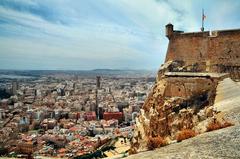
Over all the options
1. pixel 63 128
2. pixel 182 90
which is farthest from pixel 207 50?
pixel 63 128

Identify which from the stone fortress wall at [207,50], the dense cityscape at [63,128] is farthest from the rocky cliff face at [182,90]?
the dense cityscape at [63,128]

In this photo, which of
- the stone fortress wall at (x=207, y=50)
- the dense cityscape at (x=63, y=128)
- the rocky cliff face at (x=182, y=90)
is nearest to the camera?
the rocky cliff face at (x=182, y=90)

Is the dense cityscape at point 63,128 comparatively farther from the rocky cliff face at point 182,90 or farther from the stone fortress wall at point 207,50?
the stone fortress wall at point 207,50

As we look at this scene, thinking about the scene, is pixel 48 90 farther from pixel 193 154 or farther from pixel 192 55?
pixel 193 154

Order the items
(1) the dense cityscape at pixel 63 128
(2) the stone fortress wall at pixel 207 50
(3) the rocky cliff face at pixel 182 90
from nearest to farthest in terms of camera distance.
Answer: (3) the rocky cliff face at pixel 182 90 < (2) the stone fortress wall at pixel 207 50 < (1) the dense cityscape at pixel 63 128

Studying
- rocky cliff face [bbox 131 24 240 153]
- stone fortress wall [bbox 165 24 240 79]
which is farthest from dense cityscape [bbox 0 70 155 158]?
stone fortress wall [bbox 165 24 240 79]

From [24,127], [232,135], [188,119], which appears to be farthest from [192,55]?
[24,127]

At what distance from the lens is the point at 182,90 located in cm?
1288

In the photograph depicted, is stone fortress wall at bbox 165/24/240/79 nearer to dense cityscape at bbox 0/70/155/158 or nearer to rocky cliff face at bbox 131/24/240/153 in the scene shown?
rocky cliff face at bbox 131/24/240/153

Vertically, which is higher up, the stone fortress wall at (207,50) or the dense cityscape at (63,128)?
the stone fortress wall at (207,50)

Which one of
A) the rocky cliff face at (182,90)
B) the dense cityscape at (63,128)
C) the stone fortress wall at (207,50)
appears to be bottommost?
the dense cityscape at (63,128)

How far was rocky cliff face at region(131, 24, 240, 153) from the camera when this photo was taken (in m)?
11.0

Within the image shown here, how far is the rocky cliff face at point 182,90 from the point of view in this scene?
1101cm

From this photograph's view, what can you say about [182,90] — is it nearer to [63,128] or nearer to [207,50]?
[207,50]
